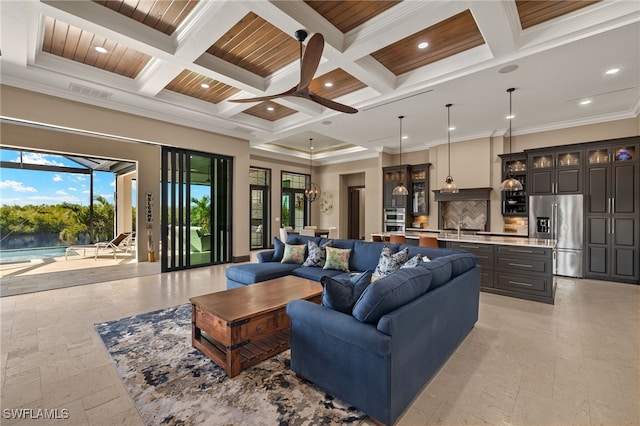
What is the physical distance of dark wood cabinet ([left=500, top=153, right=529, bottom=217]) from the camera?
6.64m

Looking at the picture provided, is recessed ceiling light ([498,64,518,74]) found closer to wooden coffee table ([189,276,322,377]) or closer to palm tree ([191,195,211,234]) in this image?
wooden coffee table ([189,276,322,377])

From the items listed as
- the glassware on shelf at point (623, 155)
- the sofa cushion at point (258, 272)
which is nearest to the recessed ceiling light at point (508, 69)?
the glassware on shelf at point (623, 155)

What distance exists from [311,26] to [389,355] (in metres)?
Result: 3.33

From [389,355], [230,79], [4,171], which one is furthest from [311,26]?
[4,171]

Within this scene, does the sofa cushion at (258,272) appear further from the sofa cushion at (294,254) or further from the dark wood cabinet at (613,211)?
the dark wood cabinet at (613,211)

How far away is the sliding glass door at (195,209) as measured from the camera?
6383mm

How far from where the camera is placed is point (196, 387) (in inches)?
86.0

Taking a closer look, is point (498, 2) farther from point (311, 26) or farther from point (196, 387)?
point (196, 387)

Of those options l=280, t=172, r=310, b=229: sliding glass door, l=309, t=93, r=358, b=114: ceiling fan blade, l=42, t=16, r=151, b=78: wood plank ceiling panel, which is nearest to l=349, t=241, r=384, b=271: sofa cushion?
l=309, t=93, r=358, b=114: ceiling fan blade

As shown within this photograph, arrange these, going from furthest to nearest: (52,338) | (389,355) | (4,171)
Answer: (4,171)
(52,338)
(389,355)

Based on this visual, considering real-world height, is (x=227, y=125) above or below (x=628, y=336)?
above

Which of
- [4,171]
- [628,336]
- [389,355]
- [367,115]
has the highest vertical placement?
[367,115]

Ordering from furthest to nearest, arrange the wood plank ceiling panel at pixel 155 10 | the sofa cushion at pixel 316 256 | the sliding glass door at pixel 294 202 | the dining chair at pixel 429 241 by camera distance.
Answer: the sliding glass door at pixel 294 202, the dining chair at pixel 429 241, the sofa cushion at pixel 316 256, the wood plank ceiling panel at pixel 155 10

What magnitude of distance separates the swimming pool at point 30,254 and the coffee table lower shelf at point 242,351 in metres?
8.29
